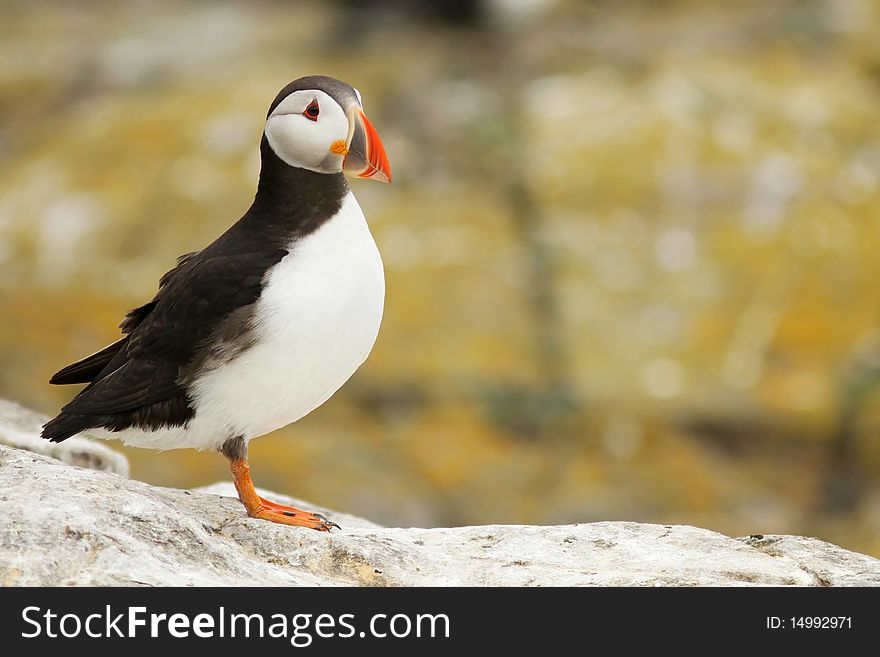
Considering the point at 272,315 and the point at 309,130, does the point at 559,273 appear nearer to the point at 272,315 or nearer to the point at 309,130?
the point at 309,130

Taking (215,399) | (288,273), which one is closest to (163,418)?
(215,399)

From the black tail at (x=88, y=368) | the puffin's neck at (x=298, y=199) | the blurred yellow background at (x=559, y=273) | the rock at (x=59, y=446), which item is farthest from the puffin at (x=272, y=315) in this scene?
the blurred yellow background at (x=559, y=273)

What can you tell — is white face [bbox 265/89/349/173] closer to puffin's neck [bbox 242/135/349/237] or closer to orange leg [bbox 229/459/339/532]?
puffin's neck [bbox 242/135/349/237]

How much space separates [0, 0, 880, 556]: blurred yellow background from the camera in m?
11.4

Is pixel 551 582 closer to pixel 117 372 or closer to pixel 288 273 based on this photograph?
pixel 288 273

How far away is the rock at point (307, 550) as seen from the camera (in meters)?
4.27

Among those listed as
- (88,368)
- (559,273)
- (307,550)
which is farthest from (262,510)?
(559,273)

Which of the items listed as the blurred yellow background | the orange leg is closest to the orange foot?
the orange leg

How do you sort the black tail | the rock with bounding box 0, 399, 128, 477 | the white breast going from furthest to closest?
the rock with bounding box 0, 399, 128, 477 → the black tail → the white breast

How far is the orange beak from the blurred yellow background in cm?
576

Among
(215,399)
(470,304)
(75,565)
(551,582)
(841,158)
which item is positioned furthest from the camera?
(841,158)

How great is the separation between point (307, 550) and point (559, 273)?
8.06 m
